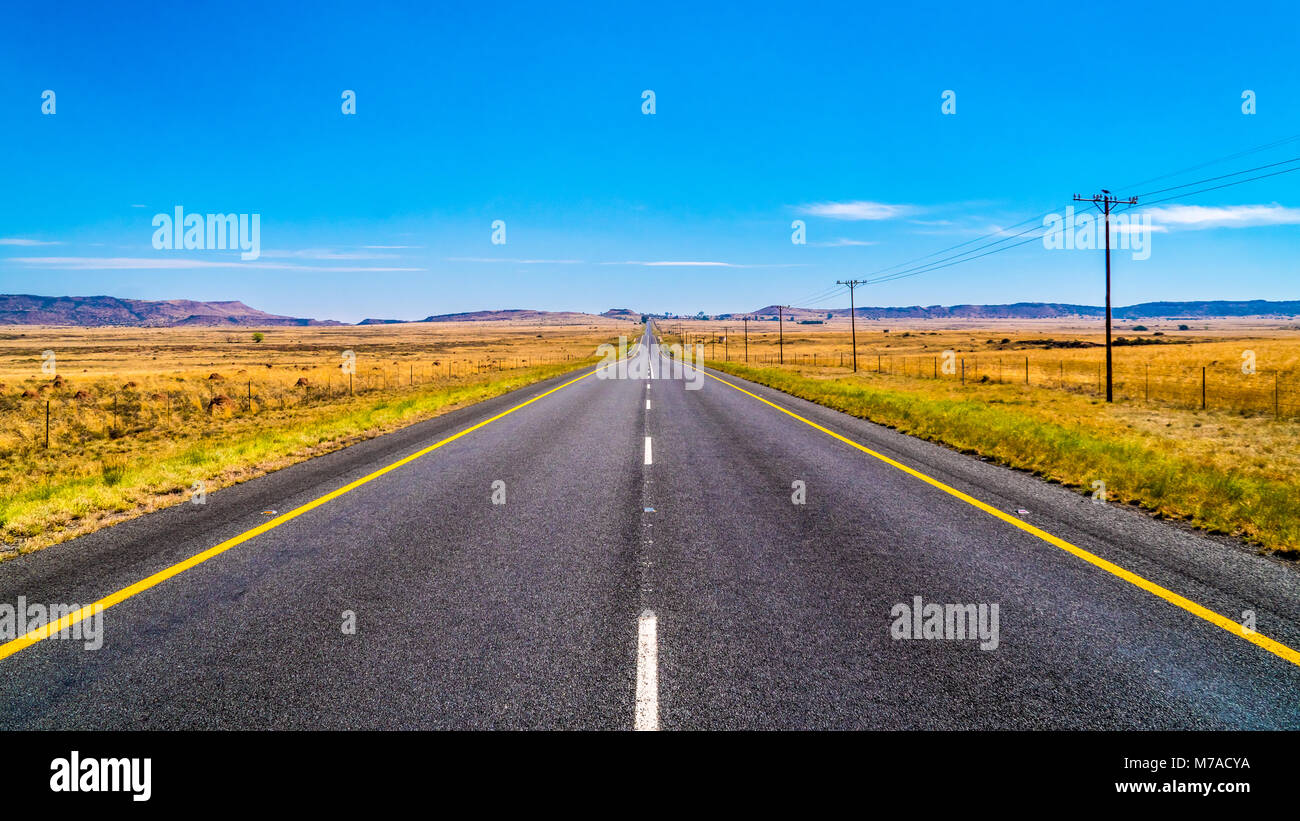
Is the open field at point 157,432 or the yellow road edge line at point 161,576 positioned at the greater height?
the open field at point 157,432

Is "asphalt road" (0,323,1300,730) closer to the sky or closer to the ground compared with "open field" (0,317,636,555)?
closer to the ground

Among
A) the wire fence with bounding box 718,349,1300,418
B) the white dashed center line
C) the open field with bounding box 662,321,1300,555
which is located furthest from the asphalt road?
the wire fence with bounding box 718,349,1300,418

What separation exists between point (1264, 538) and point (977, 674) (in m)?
4.74

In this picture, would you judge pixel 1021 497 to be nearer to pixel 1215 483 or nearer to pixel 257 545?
pixel 1215 483

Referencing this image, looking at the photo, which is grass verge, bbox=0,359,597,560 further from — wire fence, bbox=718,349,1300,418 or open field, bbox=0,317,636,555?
wire fence, bbox=718,349,1300,418

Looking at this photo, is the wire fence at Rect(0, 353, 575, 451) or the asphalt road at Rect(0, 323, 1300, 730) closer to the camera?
the asphalt road at Rect(0, 323, 1300, 730)

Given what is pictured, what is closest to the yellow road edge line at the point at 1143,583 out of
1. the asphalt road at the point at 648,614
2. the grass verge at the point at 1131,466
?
the asphalt road at the point at 648,614

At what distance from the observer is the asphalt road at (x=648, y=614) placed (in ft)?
10.8

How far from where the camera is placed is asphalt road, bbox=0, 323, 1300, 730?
330 centimetres

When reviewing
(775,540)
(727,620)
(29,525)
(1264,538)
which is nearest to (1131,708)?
(727,620)

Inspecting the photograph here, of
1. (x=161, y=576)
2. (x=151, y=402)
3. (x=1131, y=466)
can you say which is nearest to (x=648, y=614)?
(x=161, y=576)

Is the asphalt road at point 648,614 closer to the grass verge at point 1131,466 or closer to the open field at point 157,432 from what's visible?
the grass verge at point 1131,466
